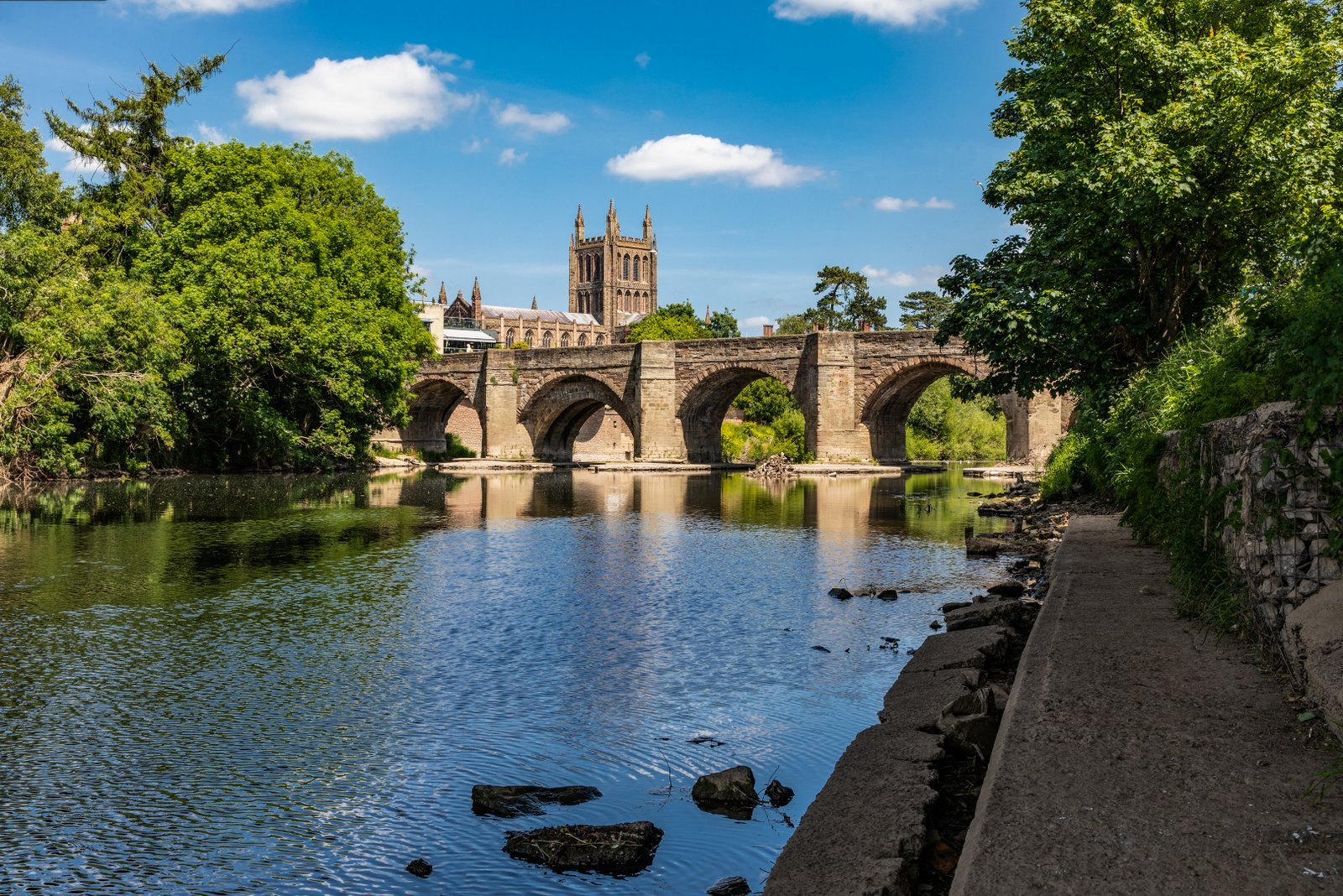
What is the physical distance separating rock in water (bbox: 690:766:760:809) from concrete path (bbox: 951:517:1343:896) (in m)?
1.22

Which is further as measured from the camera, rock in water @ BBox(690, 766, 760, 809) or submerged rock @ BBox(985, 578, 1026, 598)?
submerged rock @ BBox(985, 578, 1026, 598)

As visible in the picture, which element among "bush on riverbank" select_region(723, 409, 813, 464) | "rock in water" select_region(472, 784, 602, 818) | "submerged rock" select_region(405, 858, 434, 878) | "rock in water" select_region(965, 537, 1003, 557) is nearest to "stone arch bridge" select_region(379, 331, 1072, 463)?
"bush on riverbank" select_region(723, 409, 813, 464)

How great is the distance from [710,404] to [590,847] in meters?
40.3

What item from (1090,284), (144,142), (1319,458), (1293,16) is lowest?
(1319,458)

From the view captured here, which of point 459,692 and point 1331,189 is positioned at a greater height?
point 1331,189

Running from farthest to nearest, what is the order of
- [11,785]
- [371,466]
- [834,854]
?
[371,466], [11,785], [834,854]

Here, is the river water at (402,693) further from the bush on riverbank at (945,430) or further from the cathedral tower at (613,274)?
the cathedral tower at (613,274)

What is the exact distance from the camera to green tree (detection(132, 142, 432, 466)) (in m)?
29.1

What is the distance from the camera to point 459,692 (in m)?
6.94

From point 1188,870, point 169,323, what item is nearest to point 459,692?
point 1188,870

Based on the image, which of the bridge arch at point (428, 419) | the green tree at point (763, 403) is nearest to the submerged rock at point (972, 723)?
the bridge arch at point (428, 419)

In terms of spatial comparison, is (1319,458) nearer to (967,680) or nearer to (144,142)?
(967,680)

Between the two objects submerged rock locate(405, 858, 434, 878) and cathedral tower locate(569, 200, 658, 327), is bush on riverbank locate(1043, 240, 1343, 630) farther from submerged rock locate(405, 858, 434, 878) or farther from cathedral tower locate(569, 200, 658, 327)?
cathedral tower locate(569, 200, 658, 327)

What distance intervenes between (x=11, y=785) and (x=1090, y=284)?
14550 mm
